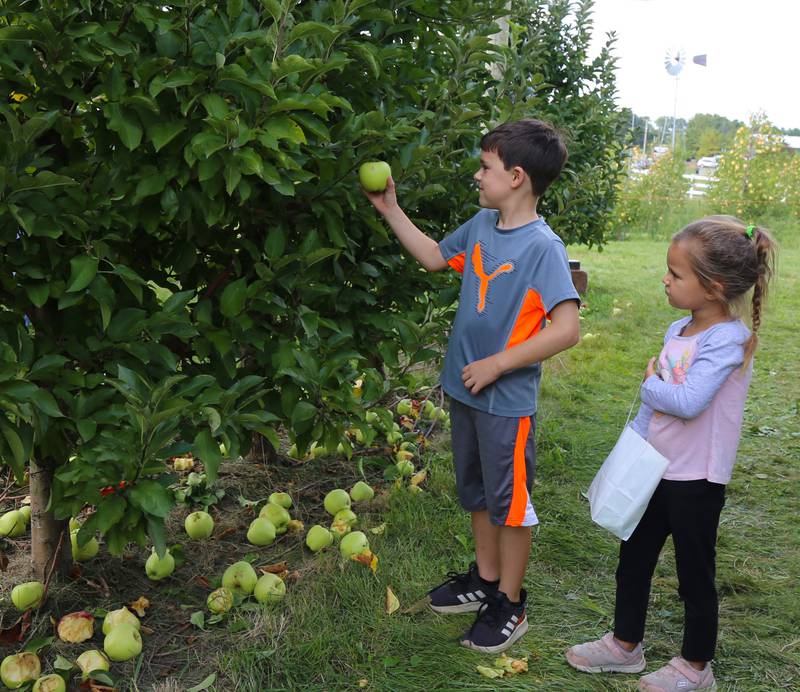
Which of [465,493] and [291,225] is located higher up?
[291,225]

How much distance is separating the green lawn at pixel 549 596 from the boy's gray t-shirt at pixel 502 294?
822 millimetres

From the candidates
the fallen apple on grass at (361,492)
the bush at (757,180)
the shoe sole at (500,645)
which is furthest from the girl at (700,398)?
the bush at (757,180)

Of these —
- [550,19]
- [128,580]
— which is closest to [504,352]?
[128,580]

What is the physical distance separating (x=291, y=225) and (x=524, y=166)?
0.73m

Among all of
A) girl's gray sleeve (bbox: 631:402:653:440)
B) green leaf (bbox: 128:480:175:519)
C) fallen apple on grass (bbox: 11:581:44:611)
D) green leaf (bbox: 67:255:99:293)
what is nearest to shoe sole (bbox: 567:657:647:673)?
girl's gray sleeve (bbox: 631:402:653:440)

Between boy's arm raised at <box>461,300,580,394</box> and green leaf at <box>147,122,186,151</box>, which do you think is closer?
green leaf at <box>147,122,186,151</box>

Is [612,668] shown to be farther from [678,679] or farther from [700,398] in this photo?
[700,398]

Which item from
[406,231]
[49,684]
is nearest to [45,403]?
[49,684]

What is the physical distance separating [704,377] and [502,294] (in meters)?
0.64

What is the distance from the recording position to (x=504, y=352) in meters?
2.55

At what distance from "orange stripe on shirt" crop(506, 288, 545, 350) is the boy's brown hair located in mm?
361

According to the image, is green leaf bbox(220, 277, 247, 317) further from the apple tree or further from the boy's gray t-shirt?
the boy's gray t-shirt

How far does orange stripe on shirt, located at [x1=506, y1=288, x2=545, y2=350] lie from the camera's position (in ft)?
8.45

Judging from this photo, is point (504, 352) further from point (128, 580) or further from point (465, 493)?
point (128, 580)
